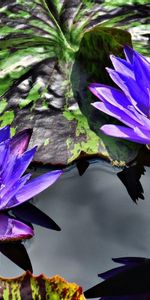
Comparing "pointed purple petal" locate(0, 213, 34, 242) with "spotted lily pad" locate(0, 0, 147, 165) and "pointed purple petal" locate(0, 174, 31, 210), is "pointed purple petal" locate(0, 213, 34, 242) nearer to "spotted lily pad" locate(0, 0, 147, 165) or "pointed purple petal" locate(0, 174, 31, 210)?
"pointed purple petal" locate(0, 174, 31, 210)

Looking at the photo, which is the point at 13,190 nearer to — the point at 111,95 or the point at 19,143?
the point at 19,143

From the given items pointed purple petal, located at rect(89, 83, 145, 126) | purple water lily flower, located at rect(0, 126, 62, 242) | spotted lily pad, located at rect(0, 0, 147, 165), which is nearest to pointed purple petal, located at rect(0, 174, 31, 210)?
purple water lily flower, located at rect(0, 126, 62, 242)

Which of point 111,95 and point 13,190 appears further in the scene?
point 111,95

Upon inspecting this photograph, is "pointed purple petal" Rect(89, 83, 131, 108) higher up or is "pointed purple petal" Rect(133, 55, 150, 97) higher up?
"pointed purple petal" Rect(133, 55, 150, 97)

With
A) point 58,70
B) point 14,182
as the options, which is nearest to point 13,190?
point 14,182

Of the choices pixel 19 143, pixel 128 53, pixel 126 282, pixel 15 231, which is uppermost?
pixel 128 53

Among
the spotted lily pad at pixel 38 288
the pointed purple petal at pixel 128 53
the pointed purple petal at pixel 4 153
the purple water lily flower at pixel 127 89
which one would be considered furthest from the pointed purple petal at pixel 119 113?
the spotted lily pad at pixel 38 288
